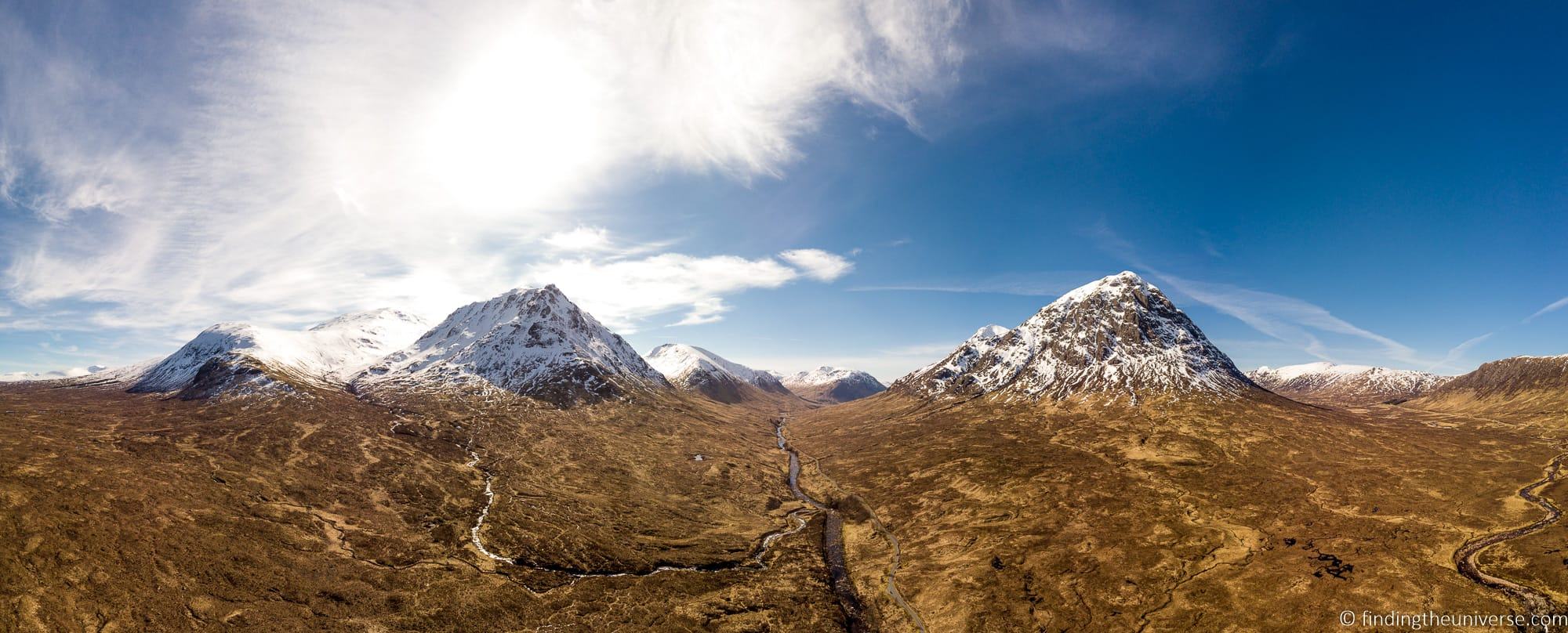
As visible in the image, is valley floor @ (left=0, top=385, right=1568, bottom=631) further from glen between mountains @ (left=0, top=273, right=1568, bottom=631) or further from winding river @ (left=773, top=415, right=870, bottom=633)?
winding river @ (left=773, top=415, right=870, bottom=633)

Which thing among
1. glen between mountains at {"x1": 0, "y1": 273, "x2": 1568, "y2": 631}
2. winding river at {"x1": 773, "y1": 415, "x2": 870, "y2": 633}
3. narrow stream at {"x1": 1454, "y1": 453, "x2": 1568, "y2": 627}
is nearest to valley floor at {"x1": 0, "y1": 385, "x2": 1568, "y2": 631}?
glen between mountains at {"x1": 0, "y1": 273, "x2": 1568, "y2": 631}

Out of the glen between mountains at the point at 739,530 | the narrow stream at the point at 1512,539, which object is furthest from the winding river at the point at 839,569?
the narrow stream at the point at 1512,539

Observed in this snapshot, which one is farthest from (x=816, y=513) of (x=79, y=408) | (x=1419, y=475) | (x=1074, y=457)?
(x=79, y=408)

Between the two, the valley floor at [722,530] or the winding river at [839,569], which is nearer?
the valley floor at [722,530]

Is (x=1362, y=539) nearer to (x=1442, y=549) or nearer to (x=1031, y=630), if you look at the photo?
(x=1442, y=549)

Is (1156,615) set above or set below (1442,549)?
below

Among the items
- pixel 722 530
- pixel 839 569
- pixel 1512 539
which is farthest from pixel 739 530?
pixel 1512 539

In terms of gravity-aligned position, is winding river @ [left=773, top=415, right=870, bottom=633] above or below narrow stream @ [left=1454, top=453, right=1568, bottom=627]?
below

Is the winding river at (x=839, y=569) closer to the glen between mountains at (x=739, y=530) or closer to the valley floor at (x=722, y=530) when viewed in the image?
the glen between mountains at (x=739, y=530)

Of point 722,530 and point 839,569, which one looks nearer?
point 839,569

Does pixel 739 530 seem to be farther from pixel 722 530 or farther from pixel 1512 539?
pixel 1512 539

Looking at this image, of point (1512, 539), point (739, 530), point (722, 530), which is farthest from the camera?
point (739, 530)
